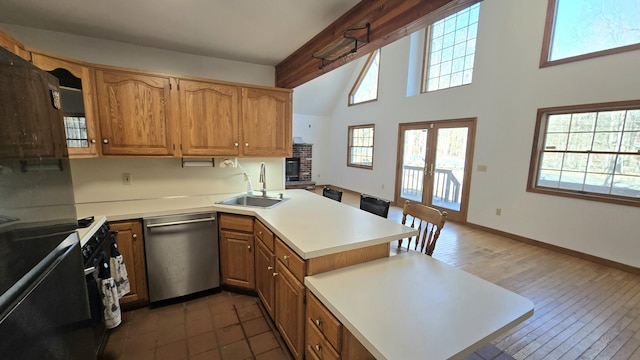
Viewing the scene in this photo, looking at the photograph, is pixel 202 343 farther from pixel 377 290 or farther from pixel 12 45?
pixel 12 45

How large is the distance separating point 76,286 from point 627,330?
387 cm

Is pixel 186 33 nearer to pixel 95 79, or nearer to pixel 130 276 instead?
pixel 95 79

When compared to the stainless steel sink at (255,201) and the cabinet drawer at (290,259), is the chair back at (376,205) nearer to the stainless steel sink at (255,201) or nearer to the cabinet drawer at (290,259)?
the stainless steel sink at (255,201)

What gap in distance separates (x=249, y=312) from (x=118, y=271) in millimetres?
1068

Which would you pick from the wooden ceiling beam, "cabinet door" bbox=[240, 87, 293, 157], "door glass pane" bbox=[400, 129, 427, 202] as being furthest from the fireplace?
the wooden ceiling beam

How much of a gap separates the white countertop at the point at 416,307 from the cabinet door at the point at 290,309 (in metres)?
0.24

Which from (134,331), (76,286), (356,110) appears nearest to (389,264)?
(76,286)

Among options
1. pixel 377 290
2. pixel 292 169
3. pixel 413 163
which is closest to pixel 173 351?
pixel 377 290

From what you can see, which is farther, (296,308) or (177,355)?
(177,355)

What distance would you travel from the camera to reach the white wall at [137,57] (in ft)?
7.01

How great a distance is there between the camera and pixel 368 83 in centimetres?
739

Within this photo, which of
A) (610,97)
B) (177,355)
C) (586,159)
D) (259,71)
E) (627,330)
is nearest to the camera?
(177,355)

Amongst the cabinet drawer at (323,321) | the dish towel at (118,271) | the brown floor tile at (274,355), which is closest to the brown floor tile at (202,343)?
the brown floor tile at (274,355)

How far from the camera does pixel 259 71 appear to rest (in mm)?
2996
